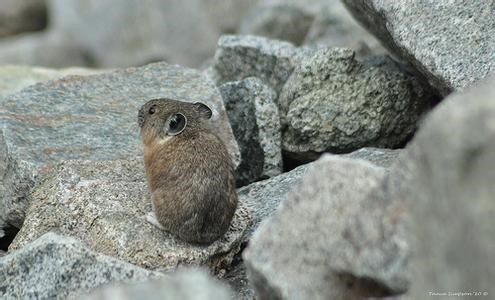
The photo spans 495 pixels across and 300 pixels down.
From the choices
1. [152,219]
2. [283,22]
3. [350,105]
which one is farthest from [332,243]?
[283,22]

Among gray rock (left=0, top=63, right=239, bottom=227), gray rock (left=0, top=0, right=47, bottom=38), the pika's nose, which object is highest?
the pika's nose

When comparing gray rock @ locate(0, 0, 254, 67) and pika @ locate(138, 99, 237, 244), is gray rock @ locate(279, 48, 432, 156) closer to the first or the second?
pika @ locate(138, 99, 237, 244)

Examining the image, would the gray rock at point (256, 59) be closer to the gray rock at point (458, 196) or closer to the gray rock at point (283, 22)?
the gray rock at point (283, 22)

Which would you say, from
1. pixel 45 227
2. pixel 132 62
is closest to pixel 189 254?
pixel 45 227

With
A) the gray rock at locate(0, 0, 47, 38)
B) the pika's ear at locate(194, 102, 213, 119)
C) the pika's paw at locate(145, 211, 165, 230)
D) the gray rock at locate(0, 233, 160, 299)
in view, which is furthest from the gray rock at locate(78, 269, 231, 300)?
the gray rock at locate(0, 0, 47, 38)

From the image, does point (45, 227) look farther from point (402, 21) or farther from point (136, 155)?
point (402, 21)
